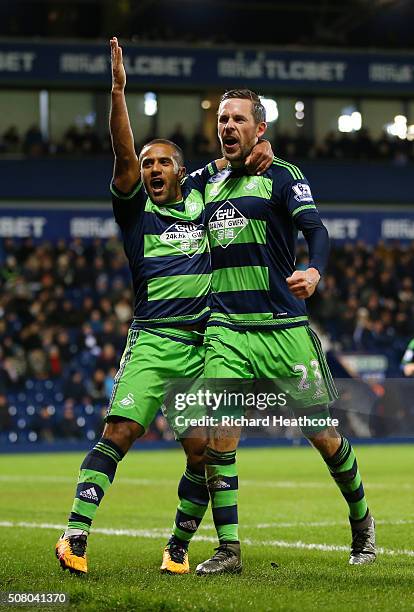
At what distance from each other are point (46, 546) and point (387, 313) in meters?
22.9

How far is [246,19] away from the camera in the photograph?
3719 centimetres

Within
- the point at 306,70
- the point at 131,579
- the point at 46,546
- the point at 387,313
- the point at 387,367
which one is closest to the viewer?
the point at 131,579

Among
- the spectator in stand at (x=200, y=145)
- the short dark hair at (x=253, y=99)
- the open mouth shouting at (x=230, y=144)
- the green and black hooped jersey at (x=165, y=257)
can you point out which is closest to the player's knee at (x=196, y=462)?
the green and black hooped jersey at (x=165, y=257)

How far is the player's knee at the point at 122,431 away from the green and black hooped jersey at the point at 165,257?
2.05 ft

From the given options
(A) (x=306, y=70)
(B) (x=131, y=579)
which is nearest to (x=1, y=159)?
(A) (x=306, y=70)

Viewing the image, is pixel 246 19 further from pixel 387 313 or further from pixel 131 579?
pixel 131 579

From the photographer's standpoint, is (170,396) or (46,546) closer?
(170,396)

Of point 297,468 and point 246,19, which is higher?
point 246,19

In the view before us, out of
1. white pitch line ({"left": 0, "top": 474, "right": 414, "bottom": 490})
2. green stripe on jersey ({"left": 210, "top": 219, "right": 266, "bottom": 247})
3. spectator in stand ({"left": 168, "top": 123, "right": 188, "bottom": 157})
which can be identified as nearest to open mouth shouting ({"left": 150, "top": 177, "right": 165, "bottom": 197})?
green stripe on jersey ({"left": 210, "top": 219, "right": 266, "bottom": 247})

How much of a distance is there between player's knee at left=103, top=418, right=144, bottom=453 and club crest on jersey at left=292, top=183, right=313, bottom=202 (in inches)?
61.2

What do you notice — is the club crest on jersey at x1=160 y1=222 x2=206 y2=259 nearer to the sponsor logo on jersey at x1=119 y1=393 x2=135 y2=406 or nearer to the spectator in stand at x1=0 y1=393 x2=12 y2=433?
the sponsor logo on jersey at x1=119 y1=393 x2=135 y2=406

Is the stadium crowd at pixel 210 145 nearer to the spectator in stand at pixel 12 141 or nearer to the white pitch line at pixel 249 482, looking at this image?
the spectator in stand at pixel 12 141

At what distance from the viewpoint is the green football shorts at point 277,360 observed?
6562 millimetres

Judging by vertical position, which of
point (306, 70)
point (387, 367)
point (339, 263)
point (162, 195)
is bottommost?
point (387, 367)
